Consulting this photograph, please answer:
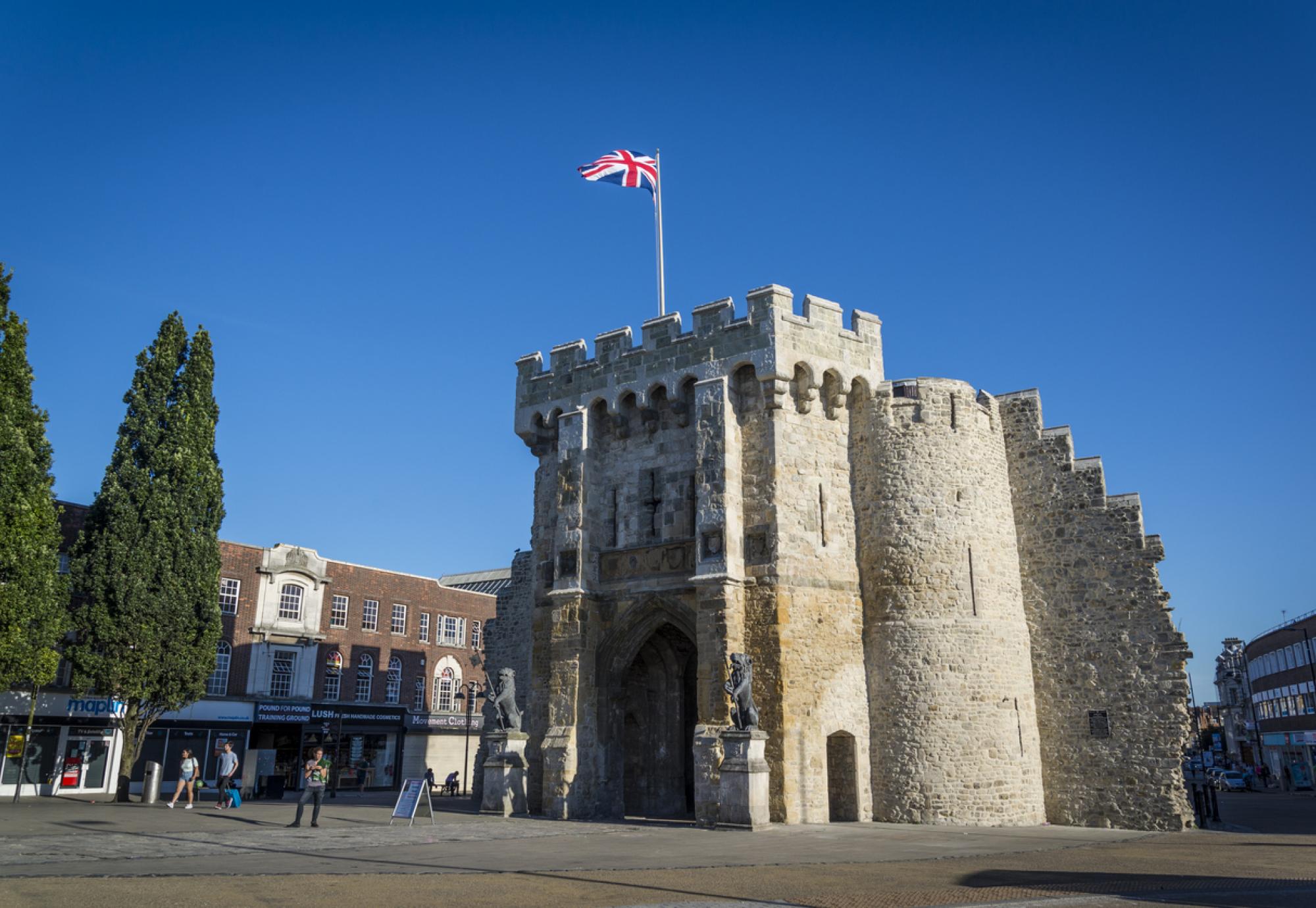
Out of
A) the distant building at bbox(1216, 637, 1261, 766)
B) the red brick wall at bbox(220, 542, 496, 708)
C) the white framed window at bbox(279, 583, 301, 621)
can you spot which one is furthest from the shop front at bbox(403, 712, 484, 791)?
the distant building at bbox(1216, 637, 1261, 766)

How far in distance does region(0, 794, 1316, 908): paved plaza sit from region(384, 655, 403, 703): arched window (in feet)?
72.8

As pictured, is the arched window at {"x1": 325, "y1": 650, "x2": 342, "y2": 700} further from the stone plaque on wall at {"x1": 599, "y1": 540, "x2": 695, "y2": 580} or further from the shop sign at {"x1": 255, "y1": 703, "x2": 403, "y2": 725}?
the stone plaque on wall at {"x1": 599, "y1": 540, "x2": 695, "y2": 580}

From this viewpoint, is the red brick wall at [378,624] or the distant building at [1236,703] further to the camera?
the distant building at [1236,703]

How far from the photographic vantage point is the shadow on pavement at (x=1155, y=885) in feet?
36.5

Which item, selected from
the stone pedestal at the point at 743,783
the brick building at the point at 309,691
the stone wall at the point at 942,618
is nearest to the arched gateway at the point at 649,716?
the stone pedestal at the point at 743,783

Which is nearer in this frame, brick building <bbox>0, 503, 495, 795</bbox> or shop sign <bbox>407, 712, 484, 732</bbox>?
brick building <bbox>0, 503, 495, 795</bbox>

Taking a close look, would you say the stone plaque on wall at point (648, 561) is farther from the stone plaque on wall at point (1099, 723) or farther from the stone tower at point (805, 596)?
the stone plaque on wall at point (1099, 723)

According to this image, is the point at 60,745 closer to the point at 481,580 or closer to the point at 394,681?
the point at 394,681

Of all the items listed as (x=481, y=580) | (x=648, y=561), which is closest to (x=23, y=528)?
(x=648, y=561)

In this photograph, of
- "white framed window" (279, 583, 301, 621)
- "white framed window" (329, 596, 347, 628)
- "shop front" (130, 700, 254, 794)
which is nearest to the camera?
"shop front" (130, 700, 254, 794)

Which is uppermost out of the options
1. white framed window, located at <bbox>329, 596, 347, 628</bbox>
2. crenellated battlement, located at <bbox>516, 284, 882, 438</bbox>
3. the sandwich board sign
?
crenellated battlement, located at <bbox>516, 284, 882, 438</bbox>

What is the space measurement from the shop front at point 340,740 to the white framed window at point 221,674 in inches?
62.4

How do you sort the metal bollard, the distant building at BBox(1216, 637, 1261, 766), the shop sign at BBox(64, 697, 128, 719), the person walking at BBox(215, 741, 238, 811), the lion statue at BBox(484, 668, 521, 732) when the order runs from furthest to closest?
the distant building at BBox(1216, 637, 1261, 766), the shop sign at BBox(64, 697, 128, 719), the metal bollard, the lion statue at BBox(484, 668, 521, 732), the person walking at BBox(215, 741, 238, 811)

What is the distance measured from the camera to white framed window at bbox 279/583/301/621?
40.6 m
